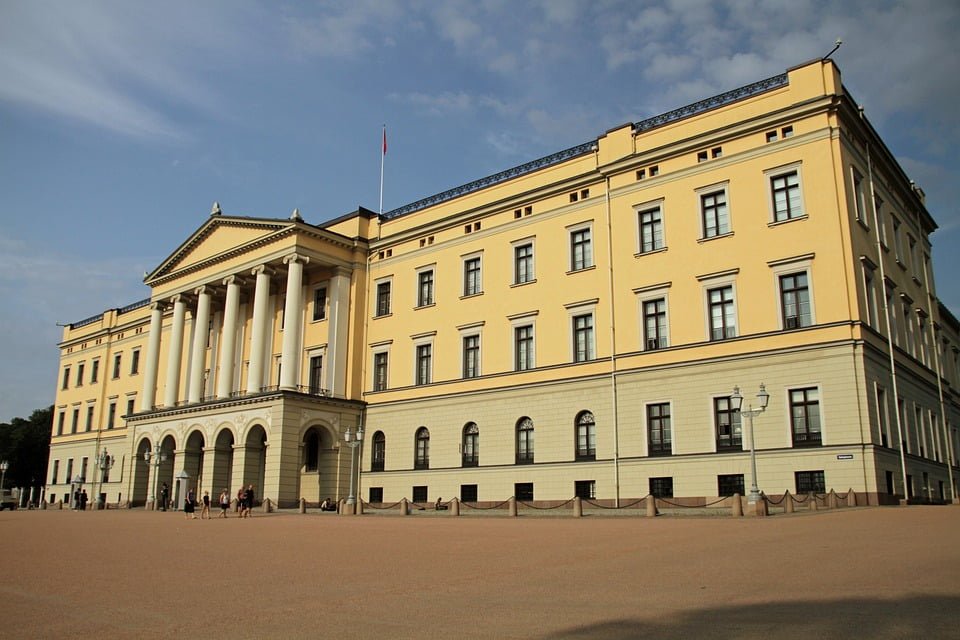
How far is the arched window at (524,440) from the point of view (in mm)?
38906

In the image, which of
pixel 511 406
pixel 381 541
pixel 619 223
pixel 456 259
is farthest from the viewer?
pixel 456 259

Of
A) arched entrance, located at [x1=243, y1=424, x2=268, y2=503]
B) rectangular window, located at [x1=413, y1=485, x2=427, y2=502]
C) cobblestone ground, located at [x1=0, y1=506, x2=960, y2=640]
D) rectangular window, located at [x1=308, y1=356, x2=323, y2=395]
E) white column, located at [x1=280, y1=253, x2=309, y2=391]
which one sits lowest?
cobblestone ground, located at [x1=0, y1=506, x2=960, y2=640]

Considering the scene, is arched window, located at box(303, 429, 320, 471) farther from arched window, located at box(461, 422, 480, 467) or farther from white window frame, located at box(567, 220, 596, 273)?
white window frame, located at box(567, 220, 596, 273)

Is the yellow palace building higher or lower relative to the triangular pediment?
lower

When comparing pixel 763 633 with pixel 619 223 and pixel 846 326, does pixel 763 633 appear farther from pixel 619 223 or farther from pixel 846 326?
pixel 619 223

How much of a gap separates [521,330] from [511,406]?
395 cm

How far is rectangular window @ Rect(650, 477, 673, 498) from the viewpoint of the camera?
33156 millimetres

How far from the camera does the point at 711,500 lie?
31.4 m

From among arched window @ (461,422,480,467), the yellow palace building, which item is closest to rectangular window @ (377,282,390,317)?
the yellow palace building

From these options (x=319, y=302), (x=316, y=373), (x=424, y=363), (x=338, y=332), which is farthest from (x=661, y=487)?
(x=319, y=302)

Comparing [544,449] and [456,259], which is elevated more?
[456,259]

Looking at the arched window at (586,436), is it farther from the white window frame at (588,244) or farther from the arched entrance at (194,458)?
the arched entrance at (194,458)

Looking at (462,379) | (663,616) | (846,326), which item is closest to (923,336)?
(846,326)

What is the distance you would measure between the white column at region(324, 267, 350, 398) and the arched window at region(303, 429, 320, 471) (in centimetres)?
277
